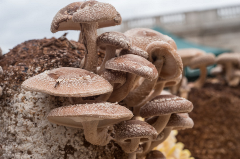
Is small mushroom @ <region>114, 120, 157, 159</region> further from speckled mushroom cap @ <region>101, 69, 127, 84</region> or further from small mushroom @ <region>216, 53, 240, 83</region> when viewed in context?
small mushroom @ <region>216, 53, 240, 83</region>

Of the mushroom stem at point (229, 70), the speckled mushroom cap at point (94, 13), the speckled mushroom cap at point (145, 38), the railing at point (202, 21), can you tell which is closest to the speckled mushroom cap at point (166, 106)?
the speckled mushroom cap at point (145, 38)

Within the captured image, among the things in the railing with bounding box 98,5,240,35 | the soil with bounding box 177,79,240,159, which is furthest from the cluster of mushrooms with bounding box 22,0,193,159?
the railing with bounding box 98,5,240,35

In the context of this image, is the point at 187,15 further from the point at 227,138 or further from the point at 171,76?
the point at 171,76

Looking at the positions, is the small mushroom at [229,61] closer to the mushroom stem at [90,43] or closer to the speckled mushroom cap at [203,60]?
the speckled mushroom cap at [203,60]

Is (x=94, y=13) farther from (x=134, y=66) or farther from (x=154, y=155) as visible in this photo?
(x=154, y=155)

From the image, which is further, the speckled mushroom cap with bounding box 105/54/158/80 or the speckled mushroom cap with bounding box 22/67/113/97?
the speckled mushroom cap with bounding box 105/54/158/80

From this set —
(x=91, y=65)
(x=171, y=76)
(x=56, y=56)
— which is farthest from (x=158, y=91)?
(x=56, y=56)
